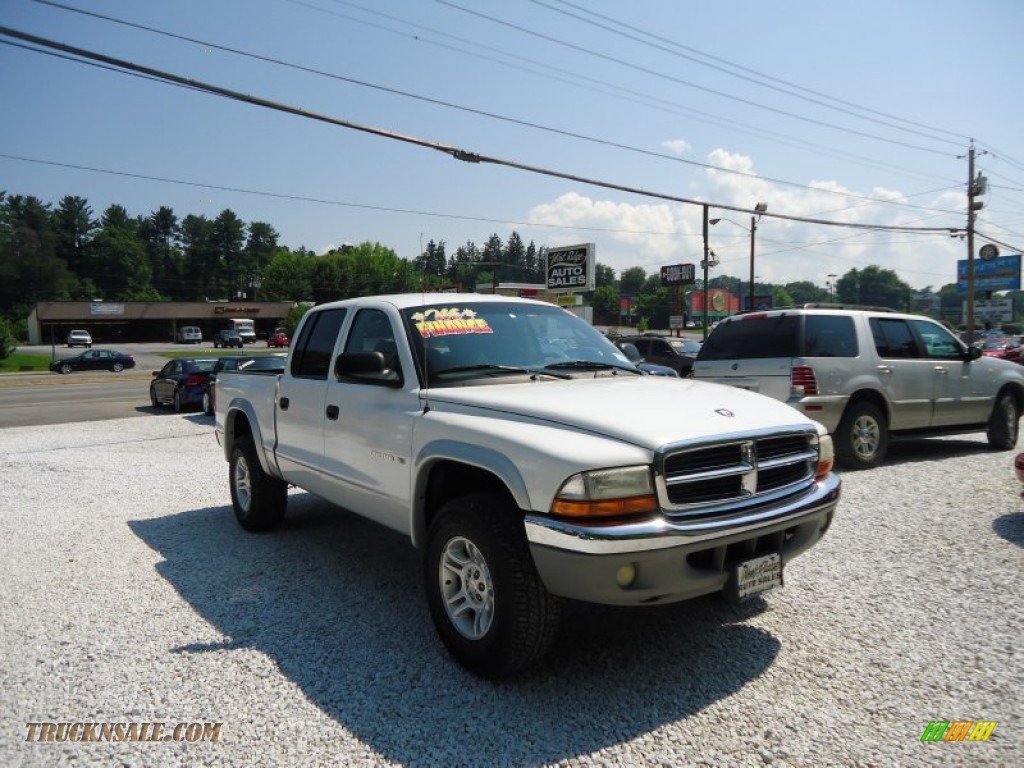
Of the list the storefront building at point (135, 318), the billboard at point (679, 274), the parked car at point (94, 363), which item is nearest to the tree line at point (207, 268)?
the storefront building at point (135, 318)

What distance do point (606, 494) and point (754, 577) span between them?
86 centimetres

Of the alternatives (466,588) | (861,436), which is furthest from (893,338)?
(466,588)

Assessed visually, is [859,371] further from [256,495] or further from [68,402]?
[68,402]

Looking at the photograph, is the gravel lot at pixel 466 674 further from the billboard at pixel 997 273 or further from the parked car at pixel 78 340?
the parked car at pixel 78 340

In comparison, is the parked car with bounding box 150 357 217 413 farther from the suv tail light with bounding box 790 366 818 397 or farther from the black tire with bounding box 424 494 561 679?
the black tire with bounding box 424 494 561 679

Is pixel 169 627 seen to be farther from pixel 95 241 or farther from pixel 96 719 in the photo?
pixel 95 241

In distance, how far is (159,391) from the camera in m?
18.9

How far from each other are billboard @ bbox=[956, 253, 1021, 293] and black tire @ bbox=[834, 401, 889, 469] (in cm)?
6237

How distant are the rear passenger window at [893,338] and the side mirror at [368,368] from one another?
6.75 metres

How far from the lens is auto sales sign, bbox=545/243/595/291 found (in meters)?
22.5

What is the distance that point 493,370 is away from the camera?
393cm

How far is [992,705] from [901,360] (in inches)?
249

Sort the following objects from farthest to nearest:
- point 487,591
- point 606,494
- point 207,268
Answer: point 207,268, point 487,591, point 606,494

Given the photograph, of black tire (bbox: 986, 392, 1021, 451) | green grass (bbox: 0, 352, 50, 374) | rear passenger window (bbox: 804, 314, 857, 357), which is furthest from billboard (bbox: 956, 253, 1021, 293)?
green grass (bbox: 0, 352, 50, 374)
